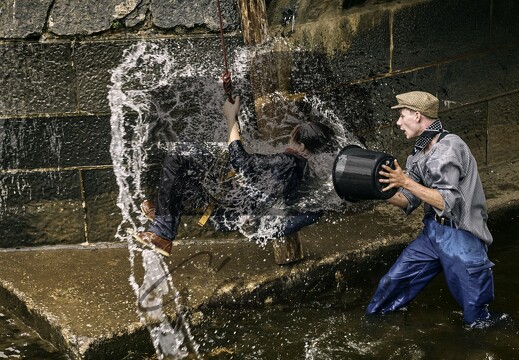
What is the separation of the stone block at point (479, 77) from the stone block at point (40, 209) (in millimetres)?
3531

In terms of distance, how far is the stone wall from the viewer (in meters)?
7.33

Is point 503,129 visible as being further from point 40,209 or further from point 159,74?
point 40,209

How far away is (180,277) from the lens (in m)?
7.09

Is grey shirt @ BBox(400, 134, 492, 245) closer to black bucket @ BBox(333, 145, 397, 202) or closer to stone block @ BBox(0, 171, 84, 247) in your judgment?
black bucket @ BBox(333, 145, 397, 202)

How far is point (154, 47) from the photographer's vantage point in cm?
742

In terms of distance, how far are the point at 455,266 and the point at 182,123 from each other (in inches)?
99.3

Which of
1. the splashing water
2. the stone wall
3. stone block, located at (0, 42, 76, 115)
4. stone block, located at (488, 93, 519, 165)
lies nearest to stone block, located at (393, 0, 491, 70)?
the stone wall

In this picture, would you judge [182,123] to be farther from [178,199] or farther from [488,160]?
[488,160]

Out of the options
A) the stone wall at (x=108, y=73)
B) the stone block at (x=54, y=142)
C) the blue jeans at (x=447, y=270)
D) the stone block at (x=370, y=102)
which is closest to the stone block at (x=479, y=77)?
the stone block at (x=370, y=102)

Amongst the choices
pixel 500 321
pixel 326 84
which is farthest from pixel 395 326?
pixel 326 84

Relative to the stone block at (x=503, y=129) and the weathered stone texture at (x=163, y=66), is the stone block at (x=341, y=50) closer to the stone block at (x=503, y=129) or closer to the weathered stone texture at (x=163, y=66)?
the weathered stone texture at (x=163, y=66)

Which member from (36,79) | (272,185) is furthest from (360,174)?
(36,79)

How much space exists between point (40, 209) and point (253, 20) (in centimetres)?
227

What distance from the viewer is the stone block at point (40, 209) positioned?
762 centimetres
